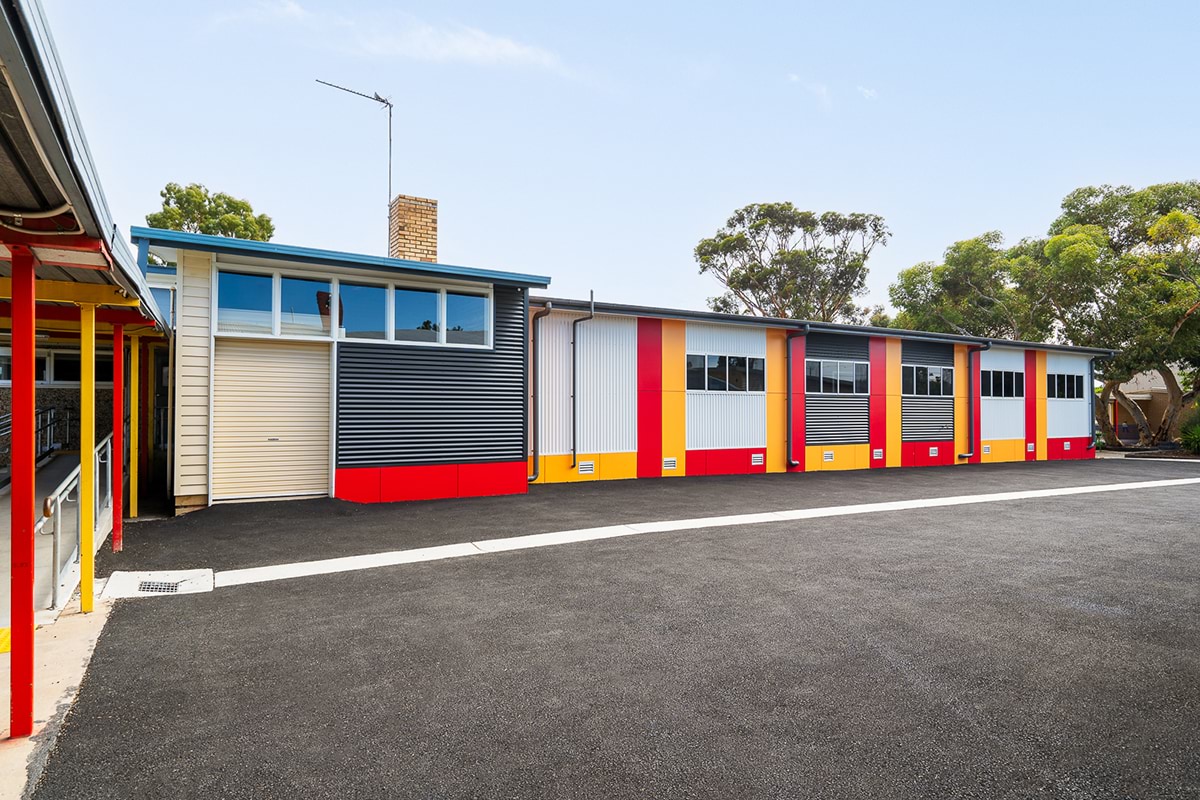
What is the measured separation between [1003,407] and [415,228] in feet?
60.2

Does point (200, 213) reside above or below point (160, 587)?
above

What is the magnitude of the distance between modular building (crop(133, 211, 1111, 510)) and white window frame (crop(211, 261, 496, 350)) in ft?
0.08

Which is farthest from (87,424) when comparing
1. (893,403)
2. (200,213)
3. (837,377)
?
(200,213)

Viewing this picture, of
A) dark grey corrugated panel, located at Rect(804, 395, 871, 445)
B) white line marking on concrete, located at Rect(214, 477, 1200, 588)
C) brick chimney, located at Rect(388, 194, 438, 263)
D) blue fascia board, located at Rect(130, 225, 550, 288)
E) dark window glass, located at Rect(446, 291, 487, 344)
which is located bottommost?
white line marking on concrete, located at Rect(214, 477, 1200, 588)

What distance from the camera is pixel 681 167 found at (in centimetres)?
3297

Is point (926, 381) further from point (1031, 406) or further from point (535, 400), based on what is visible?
point (535, 400)

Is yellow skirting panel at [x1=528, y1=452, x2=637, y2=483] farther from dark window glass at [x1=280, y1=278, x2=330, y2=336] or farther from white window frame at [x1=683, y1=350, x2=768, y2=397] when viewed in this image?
dark window glass at [x1=280, y1=278, x2=330, y2=336]

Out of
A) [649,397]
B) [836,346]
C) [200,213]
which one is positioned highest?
[200,213]

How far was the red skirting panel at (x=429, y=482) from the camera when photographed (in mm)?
9836

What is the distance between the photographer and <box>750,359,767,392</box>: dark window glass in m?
15.6

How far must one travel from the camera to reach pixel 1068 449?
70.0 ft

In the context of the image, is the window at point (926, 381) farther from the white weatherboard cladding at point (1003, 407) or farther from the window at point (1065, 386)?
the window at point (1065, 386)

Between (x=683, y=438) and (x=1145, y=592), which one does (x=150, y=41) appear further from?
(x=1145, y=592)

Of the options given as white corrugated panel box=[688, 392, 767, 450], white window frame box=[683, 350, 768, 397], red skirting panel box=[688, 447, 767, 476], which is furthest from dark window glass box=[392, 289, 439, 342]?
red skirting panel box=[688, 447, 767, 476]
